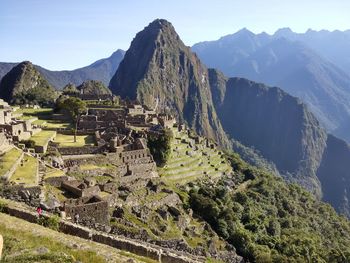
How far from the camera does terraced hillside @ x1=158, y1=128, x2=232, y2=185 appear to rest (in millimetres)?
53094

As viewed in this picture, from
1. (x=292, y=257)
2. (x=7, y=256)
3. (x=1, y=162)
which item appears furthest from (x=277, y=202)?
(x=7, y=256)

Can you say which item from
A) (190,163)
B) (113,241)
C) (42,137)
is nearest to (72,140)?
(42,137)

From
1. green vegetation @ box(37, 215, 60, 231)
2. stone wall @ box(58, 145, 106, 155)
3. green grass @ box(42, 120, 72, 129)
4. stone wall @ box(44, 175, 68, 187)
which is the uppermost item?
green grass @ box(42, 120, 72, 129)

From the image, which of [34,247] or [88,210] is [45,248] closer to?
[34,247]

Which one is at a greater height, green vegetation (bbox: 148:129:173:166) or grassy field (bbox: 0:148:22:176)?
grassy field (bbox: 0:148:22:176)

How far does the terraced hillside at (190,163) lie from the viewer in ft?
174

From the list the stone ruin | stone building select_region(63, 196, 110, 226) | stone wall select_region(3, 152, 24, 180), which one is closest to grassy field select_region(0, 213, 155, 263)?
stone building select_region(63, 196, 110, 226)

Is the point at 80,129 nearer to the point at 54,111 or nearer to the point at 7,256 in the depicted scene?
the point at 54,111

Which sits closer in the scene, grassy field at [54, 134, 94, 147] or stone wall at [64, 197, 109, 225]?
stone wall at [64, 197, 109, 225]

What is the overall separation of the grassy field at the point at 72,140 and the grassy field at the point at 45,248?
86.7 feet

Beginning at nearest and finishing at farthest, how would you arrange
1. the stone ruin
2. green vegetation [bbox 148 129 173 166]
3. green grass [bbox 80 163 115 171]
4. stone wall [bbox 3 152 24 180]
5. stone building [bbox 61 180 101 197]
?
stone wall [bbox 3 152 24 180], stone building [bbox 61 180 101 197], green grass [bbox 80 163 115 171], the stone ruin, green vegetation [bbox 148 129 173 166]

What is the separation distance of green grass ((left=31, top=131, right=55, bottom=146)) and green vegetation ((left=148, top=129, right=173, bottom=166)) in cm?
1168

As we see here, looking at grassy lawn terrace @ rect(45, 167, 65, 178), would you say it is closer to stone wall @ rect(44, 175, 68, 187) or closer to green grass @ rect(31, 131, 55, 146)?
stone wall @ rect(44, 175, 68, 187)

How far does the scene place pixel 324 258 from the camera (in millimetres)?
54312
